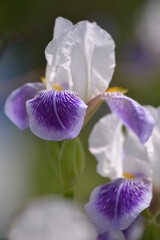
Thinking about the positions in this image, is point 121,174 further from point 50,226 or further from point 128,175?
point 50,226

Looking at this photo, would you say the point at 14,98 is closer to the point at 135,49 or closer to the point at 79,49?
the point at 79,49

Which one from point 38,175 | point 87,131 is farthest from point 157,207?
point 87,131

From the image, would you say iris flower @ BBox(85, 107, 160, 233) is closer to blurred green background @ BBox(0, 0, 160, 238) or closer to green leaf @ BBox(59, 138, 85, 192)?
green leaf @ BBox(59, 138, 85, 192)

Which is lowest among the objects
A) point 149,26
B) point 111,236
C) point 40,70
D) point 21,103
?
point 149,26

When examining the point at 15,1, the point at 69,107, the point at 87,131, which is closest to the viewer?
the point at 69,107

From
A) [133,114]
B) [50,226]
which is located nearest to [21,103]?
[133,114]

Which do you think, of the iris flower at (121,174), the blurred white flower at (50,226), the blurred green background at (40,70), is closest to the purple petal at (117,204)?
the iris flower at (121,174)

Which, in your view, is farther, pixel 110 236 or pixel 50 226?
pixel 110 236
